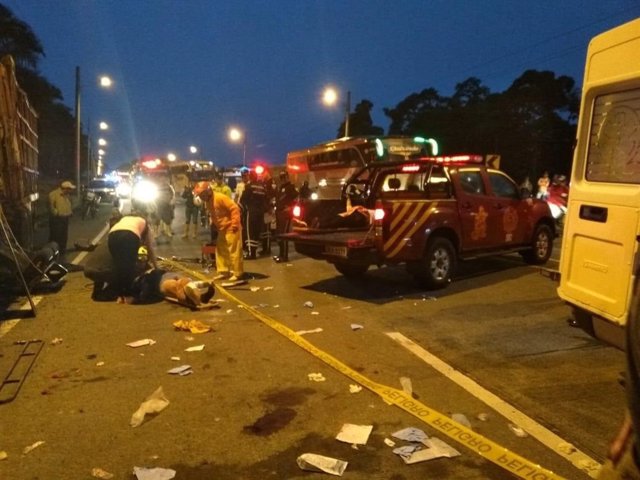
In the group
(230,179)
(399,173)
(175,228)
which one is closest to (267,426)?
(399,173)

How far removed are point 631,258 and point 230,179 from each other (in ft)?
85.9

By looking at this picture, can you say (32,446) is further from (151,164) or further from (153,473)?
(151,164)

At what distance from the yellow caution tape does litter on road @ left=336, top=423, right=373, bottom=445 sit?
18.2 inches

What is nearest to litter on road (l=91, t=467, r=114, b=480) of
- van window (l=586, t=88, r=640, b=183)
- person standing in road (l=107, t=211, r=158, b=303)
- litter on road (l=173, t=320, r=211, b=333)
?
litter on road (l=173, t=320, r=211, b=333)

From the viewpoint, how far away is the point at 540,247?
11203 millimetres

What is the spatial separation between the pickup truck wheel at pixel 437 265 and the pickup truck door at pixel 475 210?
430 mm

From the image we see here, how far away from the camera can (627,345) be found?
1694 millimetres

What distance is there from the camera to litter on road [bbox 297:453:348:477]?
375 cm

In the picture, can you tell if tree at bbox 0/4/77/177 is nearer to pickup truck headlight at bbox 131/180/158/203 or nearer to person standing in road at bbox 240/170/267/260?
pickup truck headlight at bbox 131/180/158/203

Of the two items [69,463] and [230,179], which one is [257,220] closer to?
[69,463]

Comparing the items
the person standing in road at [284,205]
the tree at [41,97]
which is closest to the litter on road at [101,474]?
the person standing in road at [284,205]

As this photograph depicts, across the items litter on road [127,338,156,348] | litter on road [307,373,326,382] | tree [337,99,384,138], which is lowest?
litter on road [127,338,156,348]

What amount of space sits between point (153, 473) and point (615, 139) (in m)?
3.97

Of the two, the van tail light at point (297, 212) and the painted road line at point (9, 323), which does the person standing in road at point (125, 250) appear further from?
the van tail light at point (297, 212)
